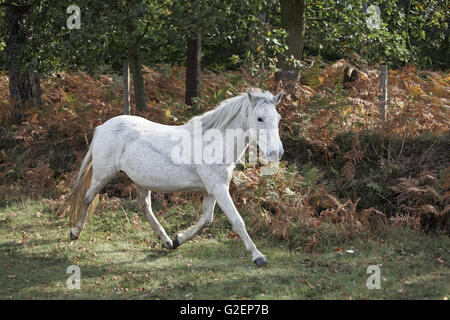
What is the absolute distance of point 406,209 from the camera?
7422mm

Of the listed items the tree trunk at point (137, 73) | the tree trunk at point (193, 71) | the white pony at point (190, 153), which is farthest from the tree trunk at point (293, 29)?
the white pony at point (190, 153)

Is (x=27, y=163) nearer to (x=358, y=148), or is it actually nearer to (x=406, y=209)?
(x=358, y=148)

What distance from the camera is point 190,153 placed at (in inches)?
241

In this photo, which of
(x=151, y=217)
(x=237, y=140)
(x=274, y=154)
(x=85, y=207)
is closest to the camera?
(x=274, y=154)

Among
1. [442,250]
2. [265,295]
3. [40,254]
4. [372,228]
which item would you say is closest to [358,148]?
[372,228]

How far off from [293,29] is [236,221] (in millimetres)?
5830

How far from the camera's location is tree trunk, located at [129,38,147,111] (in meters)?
9.83

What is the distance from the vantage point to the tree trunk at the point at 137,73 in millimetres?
9828

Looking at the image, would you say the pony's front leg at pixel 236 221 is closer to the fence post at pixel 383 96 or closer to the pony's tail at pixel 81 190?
the pony's tail at pixel 81 190

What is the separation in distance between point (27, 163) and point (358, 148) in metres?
6.66

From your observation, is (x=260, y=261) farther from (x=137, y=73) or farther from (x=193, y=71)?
(x=193, y=71)

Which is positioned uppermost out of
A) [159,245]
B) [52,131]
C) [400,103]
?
[400,103]

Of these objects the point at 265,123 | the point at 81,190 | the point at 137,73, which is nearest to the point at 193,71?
the point at 137,73

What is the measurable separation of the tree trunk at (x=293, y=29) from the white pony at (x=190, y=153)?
4.38 meters
